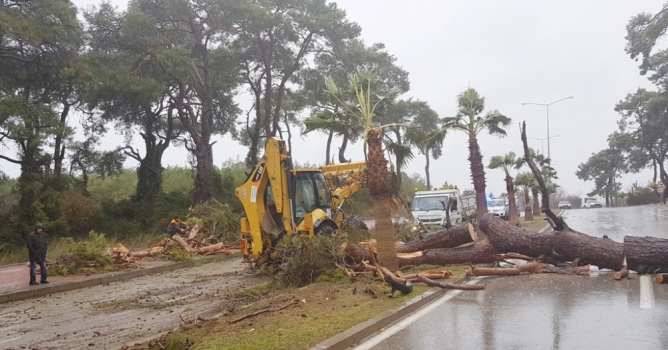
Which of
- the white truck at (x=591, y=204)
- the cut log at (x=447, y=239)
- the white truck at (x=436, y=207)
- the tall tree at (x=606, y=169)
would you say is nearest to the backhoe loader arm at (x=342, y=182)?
the cut log at (x=447, y=239)

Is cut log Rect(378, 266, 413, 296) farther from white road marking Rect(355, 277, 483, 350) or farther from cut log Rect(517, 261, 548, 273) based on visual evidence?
cut log Rect(517, 261, 548, 273)

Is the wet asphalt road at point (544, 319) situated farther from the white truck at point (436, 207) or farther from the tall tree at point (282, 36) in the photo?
the tall tree at point (282, 36)

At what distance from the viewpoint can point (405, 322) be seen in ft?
27.3

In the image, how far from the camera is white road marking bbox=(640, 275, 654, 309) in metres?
8.89

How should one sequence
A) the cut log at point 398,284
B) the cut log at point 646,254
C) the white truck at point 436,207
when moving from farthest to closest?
the white truck at point 436,207
the cut log at point 646,254
the cut log at point 398,284

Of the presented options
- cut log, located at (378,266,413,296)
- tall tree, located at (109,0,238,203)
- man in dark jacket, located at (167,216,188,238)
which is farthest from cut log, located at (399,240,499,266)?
tall tree, located at (109,0,238,203)

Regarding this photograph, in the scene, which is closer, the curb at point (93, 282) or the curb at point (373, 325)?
the curb at point (373, 325)

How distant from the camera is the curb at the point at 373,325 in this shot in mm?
6840

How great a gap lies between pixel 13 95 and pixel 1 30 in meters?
2.68

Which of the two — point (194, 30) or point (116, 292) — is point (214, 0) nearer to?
point (194, 30)

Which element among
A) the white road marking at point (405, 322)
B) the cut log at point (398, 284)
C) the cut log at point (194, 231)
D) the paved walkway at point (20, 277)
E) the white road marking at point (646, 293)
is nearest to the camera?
the white road marking at point (405, 322)

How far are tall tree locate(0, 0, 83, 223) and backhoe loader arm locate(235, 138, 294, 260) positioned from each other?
37.2 ft

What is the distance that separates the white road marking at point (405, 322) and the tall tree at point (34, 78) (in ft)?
58.0

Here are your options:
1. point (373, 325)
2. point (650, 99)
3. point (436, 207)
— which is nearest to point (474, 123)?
point (436, 207)
